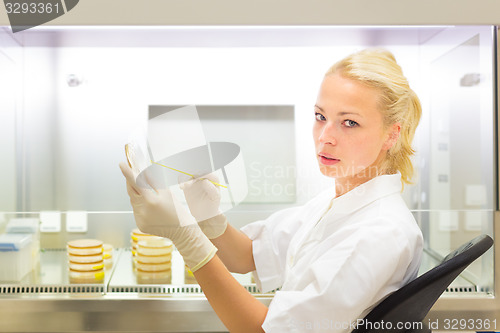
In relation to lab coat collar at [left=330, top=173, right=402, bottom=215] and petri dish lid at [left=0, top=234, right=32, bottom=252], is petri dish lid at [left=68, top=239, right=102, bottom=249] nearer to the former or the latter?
petri dish lid at [left=0, top=234, right=32, bottom=252]

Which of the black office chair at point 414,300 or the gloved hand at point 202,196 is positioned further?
the gloved hand at point 202,196

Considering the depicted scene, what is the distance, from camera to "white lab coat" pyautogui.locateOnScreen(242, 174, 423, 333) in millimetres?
785

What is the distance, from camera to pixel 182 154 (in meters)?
0.98

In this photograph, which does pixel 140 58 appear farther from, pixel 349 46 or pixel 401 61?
pixel 401 61

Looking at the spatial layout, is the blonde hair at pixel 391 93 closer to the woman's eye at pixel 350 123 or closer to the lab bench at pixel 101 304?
the woman's eye at pixel 350 123

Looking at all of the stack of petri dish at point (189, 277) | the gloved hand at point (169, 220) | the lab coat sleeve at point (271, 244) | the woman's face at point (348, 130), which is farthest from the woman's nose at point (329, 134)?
the stack of petri dish at point (189, 277)

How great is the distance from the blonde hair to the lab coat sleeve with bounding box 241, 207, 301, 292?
265 mm

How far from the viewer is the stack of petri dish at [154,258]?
3.51 ft

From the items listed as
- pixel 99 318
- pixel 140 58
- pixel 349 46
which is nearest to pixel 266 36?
pixel 349 46

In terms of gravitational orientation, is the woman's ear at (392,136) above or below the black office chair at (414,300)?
above

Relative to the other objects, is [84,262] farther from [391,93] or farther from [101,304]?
[391,93]

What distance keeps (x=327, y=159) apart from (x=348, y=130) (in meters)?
0.08

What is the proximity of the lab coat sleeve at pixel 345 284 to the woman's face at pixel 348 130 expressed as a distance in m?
0.15

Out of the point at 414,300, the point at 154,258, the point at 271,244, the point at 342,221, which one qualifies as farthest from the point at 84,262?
the point at 414,300
